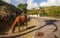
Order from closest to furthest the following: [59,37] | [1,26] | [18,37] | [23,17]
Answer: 1. [59,37]
2. [18,37]
3. [23,17]
4. [1,26]

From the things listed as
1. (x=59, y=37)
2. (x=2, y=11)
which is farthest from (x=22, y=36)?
(x=2, y=11)

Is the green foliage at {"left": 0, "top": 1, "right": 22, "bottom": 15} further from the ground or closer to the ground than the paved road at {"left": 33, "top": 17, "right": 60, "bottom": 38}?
further from the ground

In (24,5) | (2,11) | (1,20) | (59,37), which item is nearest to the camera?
(59,37)

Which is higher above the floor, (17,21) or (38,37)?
(17,21)

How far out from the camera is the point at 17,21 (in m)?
13.8

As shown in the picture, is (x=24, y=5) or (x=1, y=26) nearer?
(x=1, y=26)

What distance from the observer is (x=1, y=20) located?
18.2m

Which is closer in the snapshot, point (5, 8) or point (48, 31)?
point (48, 31)

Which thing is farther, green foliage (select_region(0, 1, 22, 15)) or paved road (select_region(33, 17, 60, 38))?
green foliage (select_region(0, 1, 22, 15))

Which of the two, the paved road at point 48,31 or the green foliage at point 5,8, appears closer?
the paved road at point 48,31

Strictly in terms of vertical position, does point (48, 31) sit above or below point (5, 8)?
below

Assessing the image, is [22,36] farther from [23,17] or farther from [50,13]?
[50,13]

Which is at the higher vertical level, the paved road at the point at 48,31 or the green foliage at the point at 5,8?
the green foliage at the point at 5,8

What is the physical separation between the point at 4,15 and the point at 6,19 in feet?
2.17
